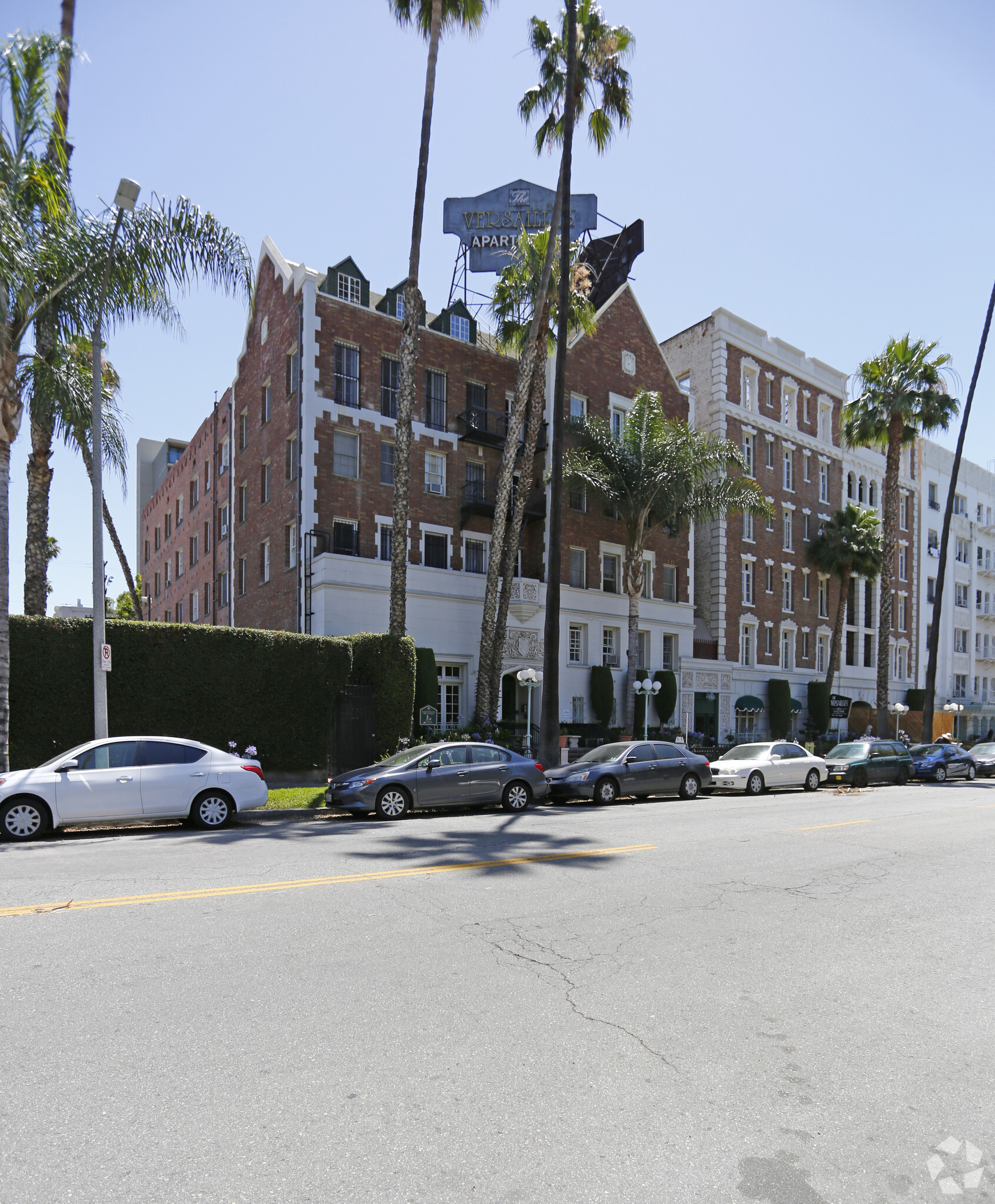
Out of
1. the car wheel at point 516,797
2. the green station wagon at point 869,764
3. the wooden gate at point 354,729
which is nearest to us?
the car wheel at point 516,797

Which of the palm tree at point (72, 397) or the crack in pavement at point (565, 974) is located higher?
the palm tree at point (72, 397)

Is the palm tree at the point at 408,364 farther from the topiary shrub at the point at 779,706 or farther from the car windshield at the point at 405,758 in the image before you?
the topiary shrub at the point at 779,706

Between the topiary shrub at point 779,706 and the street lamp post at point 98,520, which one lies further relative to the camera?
the topiary shrub at point 779,706

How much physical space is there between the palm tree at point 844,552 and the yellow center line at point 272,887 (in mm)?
36515

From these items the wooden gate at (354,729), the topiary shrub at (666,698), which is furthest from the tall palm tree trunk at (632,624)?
the wooden gate at (354,729)

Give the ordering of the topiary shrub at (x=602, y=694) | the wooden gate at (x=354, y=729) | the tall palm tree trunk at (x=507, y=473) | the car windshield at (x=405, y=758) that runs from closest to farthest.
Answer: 1. the car windshield at (x=405, y=758)
2. the wooden gate at (x=354, y=729)
3. the tall palm tree trunk at (x=507, y=473)
4. the topiary shrub at (x=602, y=694)

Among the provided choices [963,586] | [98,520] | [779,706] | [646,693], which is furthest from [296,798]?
[963,586]

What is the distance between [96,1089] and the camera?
395 cm

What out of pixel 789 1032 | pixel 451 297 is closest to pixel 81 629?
pixel 789 1032

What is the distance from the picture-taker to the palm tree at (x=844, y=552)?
43062 millimetres

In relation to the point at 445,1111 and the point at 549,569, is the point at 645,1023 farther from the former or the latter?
the point at 549,569

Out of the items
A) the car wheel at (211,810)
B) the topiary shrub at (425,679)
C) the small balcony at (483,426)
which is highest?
the small balcony at (483,426)

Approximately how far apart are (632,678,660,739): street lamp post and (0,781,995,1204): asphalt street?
18604mm

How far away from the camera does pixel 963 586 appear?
58.1 meters
